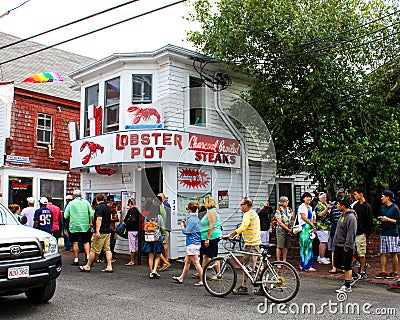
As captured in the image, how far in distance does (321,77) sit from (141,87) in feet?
17.4

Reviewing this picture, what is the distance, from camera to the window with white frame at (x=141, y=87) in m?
13.8

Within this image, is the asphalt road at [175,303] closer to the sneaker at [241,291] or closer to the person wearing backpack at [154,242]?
the sneaker at [241,291]

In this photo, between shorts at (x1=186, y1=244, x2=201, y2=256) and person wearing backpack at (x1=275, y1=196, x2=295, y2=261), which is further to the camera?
person wearing backpack at (x1=275, y1=196, x2=295, y2=261)

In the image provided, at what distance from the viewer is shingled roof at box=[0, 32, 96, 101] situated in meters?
19.9

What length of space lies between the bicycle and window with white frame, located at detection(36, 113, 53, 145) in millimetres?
14193

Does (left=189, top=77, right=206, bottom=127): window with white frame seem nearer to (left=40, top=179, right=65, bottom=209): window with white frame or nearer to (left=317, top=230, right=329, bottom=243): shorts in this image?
(left=317, top=230, right=329, bottom=243): shorts

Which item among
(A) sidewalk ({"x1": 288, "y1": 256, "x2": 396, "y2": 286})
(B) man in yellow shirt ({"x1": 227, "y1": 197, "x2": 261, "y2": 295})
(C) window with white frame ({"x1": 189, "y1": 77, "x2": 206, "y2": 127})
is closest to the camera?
(B) man in yellow shirt ({"x1": 227, "y1": 197, "x2": 261, "y2": 295})

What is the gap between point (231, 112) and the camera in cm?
1496

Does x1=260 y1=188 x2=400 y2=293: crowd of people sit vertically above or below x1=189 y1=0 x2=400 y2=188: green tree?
below

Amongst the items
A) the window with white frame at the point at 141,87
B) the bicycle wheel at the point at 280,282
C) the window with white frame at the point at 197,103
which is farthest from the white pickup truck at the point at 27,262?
the window with white frame at the point at 197,103

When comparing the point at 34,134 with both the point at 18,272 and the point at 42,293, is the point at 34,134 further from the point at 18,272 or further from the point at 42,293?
the point at 18,272

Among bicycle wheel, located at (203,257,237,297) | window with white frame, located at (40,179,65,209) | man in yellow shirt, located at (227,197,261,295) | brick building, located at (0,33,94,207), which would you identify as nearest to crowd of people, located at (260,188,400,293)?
man in yellow shirt, located at (227,197,261,295)

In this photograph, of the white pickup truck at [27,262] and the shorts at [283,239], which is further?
the shorts at [283,239]

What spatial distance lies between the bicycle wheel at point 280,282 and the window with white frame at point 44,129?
49.2 feet
